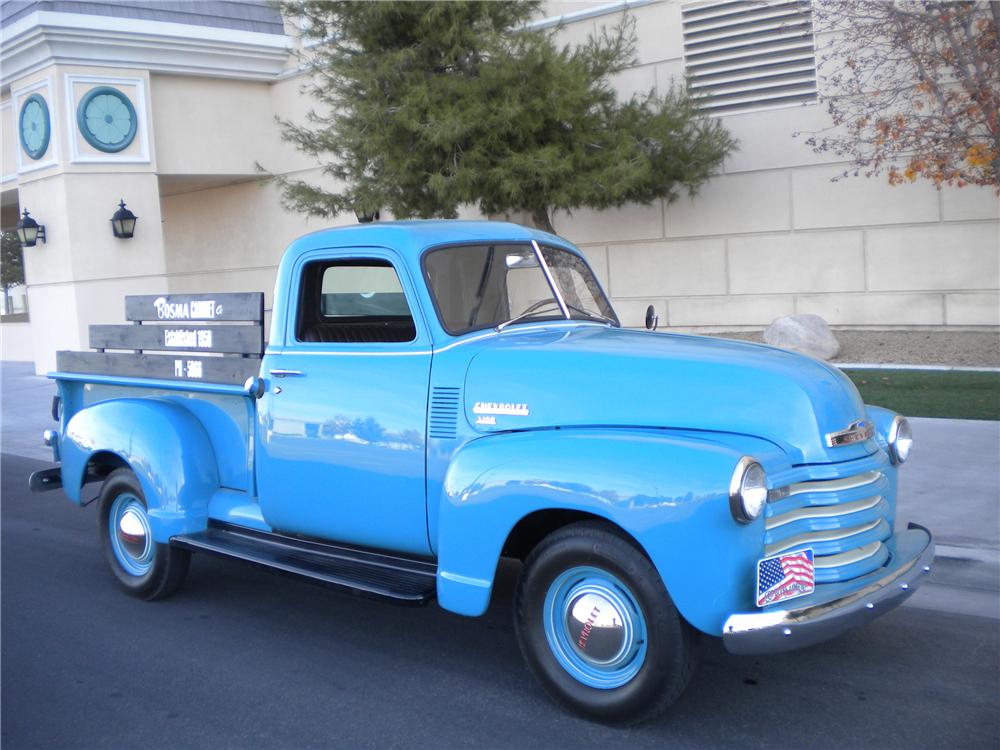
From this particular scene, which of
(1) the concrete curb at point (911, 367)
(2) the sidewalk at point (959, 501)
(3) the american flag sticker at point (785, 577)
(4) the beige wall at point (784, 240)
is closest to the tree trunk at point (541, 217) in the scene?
(4) the beige wall at point (784, 240)

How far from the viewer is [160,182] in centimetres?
1934

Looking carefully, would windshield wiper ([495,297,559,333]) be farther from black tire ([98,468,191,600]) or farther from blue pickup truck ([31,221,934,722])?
black tire ([98,468,191,600])

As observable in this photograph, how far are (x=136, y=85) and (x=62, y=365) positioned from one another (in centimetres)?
1174

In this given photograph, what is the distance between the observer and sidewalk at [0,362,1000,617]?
564 cm

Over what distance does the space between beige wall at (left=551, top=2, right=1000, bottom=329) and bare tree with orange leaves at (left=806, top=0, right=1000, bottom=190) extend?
89cm

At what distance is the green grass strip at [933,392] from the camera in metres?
9.40

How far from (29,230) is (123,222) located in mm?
1620

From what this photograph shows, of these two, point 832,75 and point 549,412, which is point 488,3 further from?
point 549,412

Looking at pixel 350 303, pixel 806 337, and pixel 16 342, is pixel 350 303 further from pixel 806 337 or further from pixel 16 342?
pixel 16 342

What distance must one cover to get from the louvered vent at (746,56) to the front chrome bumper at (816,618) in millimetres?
10549

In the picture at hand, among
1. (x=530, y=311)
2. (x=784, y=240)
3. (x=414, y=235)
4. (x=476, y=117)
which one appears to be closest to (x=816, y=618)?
(x=530, y=311)

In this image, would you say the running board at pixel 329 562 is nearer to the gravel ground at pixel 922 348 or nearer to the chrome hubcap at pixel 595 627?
the chrome hubcap at pixel 595 627

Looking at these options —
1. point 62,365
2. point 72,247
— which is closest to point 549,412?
point 62,365

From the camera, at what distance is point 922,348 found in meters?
12.2
